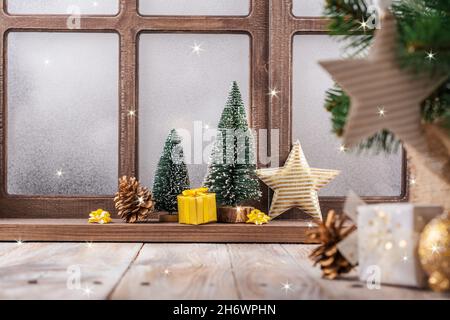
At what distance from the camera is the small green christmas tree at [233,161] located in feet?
5.78

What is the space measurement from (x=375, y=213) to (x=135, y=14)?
1.23 meters

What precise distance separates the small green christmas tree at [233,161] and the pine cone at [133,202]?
195 mm

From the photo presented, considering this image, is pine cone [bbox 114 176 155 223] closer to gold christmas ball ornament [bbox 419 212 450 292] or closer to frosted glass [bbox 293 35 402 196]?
frosted glass [bbox 293 35 402 196]

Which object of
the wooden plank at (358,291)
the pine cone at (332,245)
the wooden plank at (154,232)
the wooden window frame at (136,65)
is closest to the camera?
the wooden plank at (358,291)

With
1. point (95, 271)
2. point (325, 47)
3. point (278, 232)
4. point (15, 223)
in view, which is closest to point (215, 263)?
point (95, 271)

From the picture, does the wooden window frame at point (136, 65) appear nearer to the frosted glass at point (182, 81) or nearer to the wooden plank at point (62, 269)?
the frosted glass at point (182, 81)

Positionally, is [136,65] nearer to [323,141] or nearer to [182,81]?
[182,81]

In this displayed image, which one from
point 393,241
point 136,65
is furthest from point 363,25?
point 136,65

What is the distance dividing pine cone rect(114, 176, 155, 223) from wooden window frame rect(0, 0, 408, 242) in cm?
15

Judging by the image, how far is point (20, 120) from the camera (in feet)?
6.29

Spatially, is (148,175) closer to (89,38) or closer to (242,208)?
(242,208)

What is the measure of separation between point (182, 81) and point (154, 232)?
544 millimetres

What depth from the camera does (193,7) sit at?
193cm

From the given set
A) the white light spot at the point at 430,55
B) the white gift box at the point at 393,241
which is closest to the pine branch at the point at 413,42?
the white light spot at the point at 430,55
